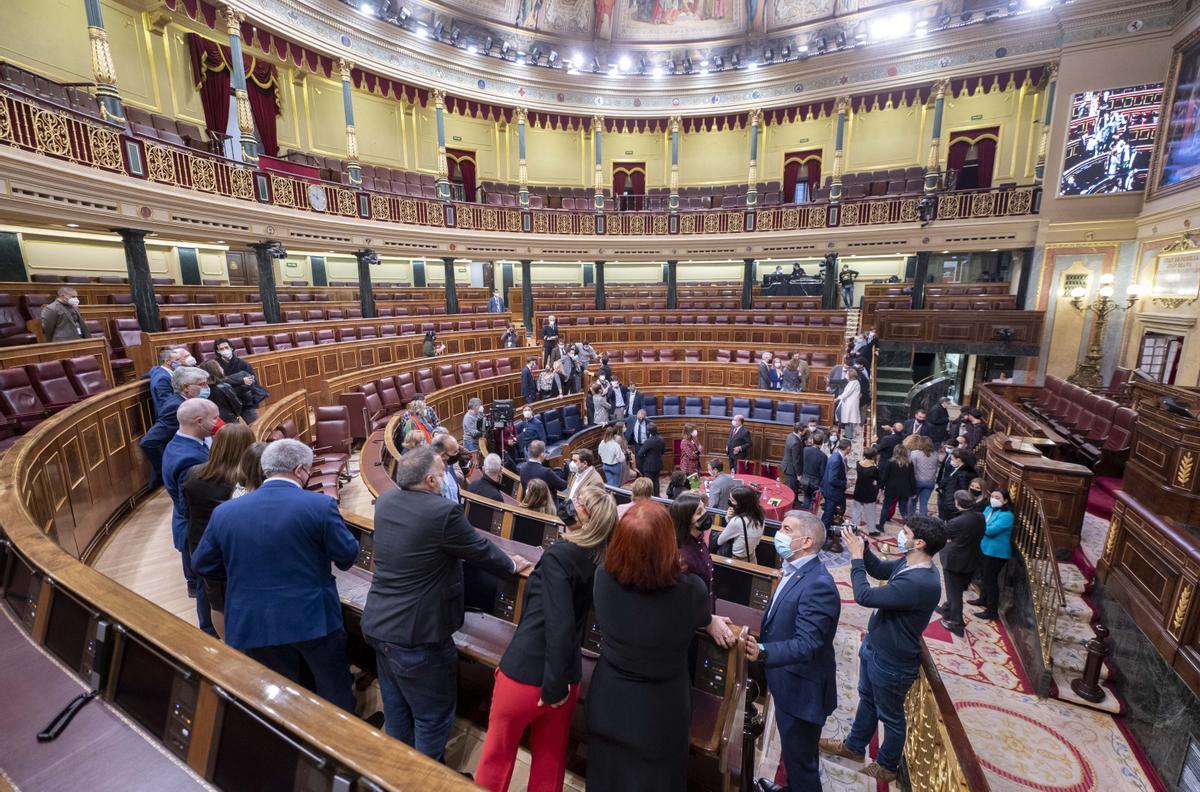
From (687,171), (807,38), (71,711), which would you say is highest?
(807,38)

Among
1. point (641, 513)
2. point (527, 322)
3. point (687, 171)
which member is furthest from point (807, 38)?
point (641, 513)

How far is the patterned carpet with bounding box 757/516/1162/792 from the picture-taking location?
10.3 ft

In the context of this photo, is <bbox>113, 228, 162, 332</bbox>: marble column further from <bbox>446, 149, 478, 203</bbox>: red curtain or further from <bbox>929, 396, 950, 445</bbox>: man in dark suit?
<bbox>929, 396, 950, 445</bbox>: man in dark suit

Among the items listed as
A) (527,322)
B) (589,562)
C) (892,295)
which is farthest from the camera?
(527,322)

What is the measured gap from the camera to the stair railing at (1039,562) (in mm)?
3859

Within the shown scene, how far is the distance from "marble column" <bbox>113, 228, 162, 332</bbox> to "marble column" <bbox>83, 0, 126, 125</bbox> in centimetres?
157

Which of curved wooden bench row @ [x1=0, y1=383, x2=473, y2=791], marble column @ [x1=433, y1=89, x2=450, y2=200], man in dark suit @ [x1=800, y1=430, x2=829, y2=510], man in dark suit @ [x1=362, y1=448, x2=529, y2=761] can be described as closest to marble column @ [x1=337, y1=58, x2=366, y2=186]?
marble column @ [x1=433, y1=89, x2=450, y2=200]

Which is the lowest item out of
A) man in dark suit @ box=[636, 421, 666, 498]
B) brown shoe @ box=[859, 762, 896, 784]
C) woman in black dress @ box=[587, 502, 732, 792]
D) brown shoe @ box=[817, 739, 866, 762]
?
brown shoe @ box=[817, 739, 866, 762]

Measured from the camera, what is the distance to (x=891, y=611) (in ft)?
8.70

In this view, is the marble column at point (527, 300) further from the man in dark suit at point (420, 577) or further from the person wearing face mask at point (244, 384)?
the man in dark suit at point (420, 577)

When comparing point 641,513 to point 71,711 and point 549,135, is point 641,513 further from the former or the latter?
point 549,135

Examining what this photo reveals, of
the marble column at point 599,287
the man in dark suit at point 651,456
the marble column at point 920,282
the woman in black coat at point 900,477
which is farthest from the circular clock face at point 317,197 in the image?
the marble column at point 920,282

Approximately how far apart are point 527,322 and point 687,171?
28.3 feet

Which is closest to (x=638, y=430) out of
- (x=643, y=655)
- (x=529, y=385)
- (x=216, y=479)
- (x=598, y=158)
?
(x=529, y=385)
